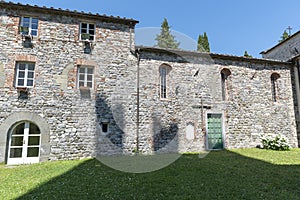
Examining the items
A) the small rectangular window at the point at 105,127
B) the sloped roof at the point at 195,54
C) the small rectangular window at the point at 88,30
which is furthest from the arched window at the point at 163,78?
the small rectangular window at the point at 88,30

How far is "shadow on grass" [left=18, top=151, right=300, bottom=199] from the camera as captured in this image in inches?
145

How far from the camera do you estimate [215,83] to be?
10.4m

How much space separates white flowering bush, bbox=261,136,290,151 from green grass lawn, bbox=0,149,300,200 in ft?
12.8

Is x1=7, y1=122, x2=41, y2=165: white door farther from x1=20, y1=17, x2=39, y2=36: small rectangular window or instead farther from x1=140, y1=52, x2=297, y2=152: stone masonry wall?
x1=140, y1=52, x2=297, y2=152: stone masonry wall

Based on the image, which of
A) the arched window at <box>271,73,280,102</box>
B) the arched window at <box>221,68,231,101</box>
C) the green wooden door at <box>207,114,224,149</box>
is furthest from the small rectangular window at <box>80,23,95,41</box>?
the arched window at <box>271,73,280,102</box>

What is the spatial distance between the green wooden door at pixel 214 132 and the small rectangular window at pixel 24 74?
29.3ft

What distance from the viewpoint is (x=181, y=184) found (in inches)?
169

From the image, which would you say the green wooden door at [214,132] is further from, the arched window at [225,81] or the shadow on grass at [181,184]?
the shadow on grass at [181,184]

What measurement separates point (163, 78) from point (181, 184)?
20.8ft

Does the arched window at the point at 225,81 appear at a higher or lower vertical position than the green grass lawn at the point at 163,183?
higher

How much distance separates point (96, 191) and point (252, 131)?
9.47 m

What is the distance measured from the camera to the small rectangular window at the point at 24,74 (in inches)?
309

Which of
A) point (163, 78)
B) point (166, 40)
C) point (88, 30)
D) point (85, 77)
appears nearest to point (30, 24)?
point (88, 30)

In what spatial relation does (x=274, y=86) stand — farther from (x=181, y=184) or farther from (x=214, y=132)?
(x=181, y=184)
